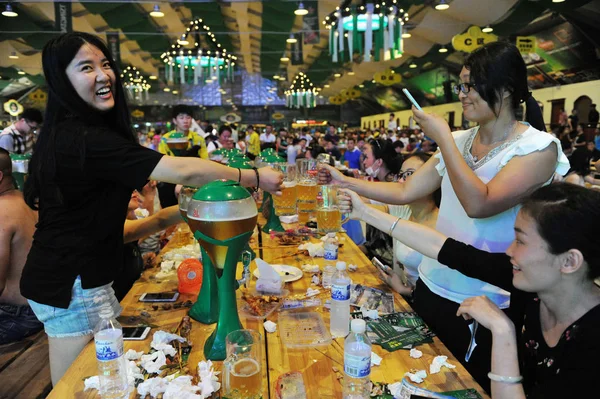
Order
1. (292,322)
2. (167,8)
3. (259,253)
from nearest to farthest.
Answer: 1. (292,322)
2. (259,253)
3. (167,8)

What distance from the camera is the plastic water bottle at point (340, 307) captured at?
1.63 m

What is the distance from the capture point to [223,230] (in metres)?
1.41

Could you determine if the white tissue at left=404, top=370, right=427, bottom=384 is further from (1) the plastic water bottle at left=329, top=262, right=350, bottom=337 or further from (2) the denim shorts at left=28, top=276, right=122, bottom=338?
(2) the denim shorts at left=28, top=276, right=122, bottom=338

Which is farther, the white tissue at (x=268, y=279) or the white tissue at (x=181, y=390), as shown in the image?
the white tissue at (x=268, y=279)

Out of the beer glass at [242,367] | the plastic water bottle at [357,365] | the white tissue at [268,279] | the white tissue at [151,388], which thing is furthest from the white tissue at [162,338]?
the plastic water bottle at [357,365]

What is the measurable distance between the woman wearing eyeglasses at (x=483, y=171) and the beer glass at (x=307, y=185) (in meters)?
0.78

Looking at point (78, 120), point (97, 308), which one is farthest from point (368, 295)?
point (78, 120)

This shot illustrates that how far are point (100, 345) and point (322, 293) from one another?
1097 mm

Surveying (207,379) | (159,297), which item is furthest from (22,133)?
(207,379)

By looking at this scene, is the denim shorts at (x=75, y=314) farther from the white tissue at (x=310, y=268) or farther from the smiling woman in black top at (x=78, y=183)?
the white tissue at (x=310, y=268)

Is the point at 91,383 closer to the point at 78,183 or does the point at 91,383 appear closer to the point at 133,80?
the point at 78,183

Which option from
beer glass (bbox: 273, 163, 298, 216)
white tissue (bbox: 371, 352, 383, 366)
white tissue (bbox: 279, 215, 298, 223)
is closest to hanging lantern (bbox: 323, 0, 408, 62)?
white tissue (bbox: 279, 215, 298, 223)

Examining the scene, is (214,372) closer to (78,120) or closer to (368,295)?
(368,295)

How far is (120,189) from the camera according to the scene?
66.4 inches
